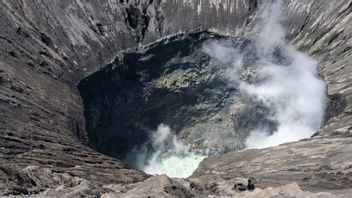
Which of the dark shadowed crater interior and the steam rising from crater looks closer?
the dark shadowed crater interior

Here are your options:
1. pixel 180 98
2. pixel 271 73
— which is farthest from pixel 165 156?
pixel 271 73

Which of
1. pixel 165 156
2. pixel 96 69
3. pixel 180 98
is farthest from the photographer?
pixel 180 98

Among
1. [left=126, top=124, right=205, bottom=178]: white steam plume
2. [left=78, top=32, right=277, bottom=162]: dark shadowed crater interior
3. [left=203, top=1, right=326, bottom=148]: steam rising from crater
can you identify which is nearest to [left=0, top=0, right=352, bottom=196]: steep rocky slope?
[left=203, top=1, right=326, bottom=148]: steam rising from crater

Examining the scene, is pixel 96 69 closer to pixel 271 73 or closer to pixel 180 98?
pixel 180 98

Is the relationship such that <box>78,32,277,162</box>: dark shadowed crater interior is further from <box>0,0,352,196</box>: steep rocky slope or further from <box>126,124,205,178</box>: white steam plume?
<box>0,0,352,196</box>: steep rocky slope

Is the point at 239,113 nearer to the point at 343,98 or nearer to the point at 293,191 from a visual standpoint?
the point at 343,98

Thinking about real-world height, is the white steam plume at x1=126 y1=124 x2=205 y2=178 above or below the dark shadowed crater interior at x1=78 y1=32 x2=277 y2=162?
below

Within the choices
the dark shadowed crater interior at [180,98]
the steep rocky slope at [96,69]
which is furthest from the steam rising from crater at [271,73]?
the steep rocky slope at [96,69]
